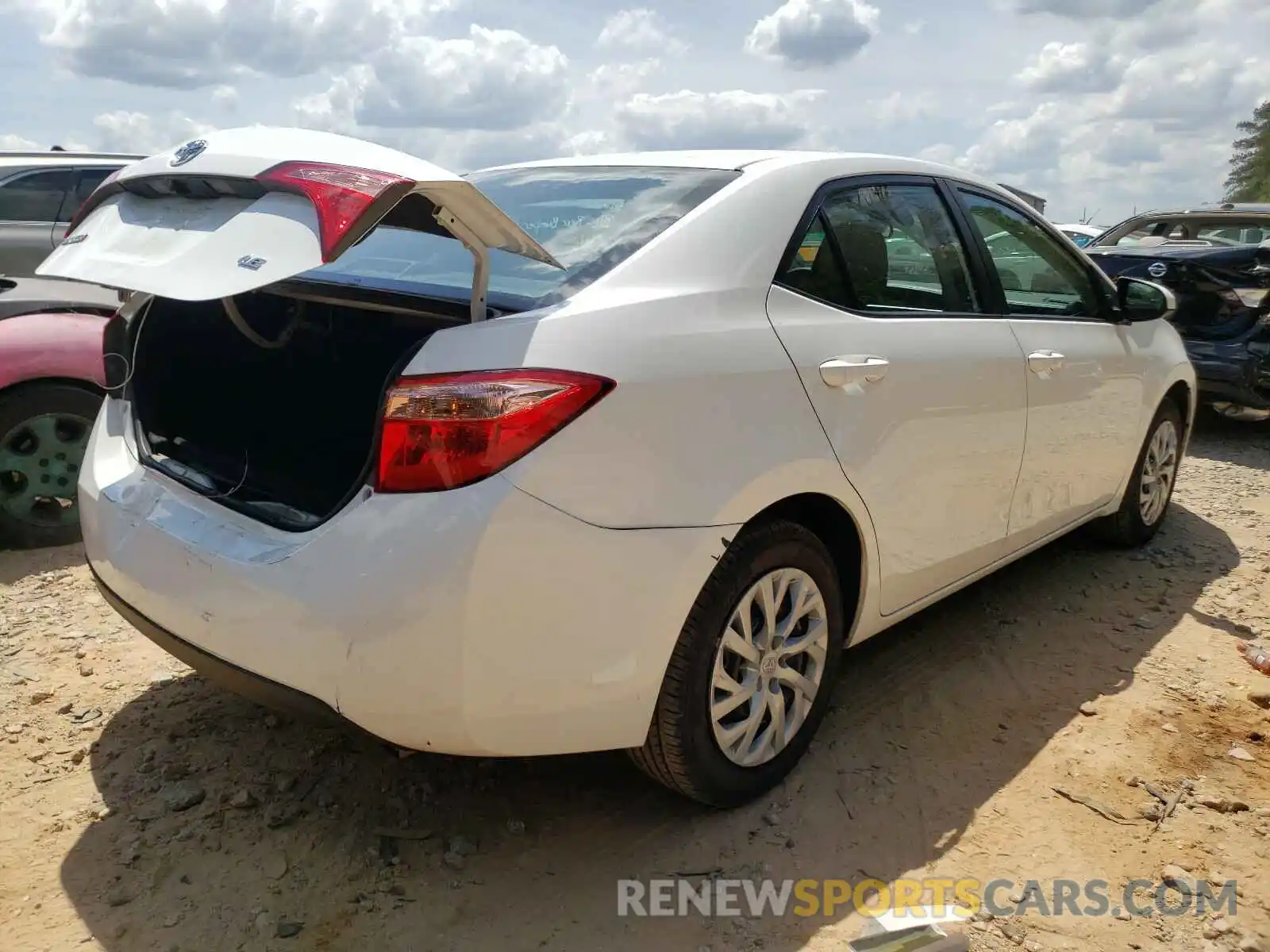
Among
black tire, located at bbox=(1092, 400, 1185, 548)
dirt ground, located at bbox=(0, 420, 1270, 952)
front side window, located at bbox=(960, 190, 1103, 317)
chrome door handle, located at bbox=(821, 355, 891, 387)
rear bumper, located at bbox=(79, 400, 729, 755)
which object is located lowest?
dirt ground, located at bbox=(0, 420, 1270, 952)

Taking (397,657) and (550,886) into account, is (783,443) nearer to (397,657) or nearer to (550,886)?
(397,657)

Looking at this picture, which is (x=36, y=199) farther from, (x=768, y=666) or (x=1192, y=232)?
(x=1192, y=232)

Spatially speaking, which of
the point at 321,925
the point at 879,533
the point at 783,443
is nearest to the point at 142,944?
the point at 321,925

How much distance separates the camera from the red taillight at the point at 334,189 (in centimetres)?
187

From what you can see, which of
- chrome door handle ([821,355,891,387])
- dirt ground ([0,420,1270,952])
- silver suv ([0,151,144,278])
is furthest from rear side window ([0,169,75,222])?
chrome door handle ([821,355,891,387])

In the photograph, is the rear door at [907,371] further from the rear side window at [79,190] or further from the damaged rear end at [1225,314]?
the rear side window at [79,190]

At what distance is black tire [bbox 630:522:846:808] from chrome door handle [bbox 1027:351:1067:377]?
3.95 feet

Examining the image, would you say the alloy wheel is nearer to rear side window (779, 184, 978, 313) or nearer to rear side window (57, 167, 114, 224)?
rear side window (779, 184, 978, 313)

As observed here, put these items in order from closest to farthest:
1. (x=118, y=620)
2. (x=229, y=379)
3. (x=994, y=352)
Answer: (x=229, y=379) → (x=994, y=352) → (x=118, y=620)

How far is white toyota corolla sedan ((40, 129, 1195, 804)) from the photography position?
200 centimetres

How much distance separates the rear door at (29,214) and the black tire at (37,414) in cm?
333

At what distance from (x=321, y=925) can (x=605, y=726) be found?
0.74 m

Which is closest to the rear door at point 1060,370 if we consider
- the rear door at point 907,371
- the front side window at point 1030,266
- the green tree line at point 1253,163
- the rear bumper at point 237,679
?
the front side window at point 1030,266

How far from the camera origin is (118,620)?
3.70 m
